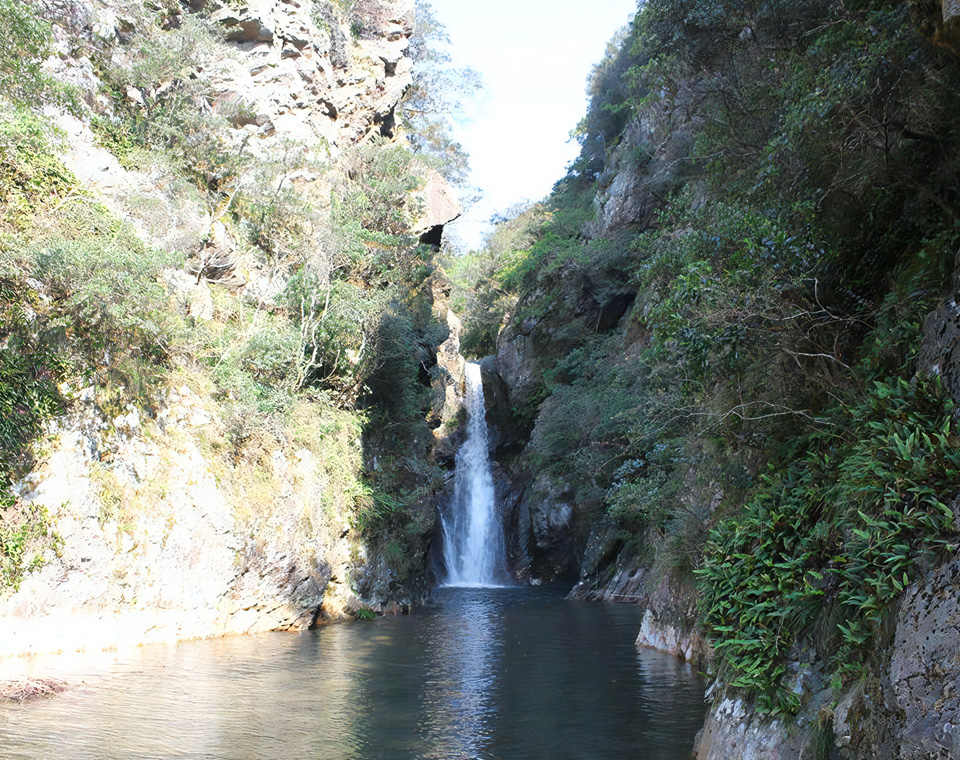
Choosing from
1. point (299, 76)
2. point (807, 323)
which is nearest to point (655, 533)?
point (807, 323)

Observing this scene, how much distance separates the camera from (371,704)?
355 inches

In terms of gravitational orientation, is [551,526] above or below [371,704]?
above

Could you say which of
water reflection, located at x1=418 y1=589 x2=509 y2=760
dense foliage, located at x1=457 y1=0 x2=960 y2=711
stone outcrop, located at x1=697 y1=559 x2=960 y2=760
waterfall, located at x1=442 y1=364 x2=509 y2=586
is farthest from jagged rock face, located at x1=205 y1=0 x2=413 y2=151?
stone outcrop, located at x1=697 y1=559 x2=960 y2=760

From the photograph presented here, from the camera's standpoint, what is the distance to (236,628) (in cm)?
1455

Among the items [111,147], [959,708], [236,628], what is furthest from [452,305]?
[959,708]

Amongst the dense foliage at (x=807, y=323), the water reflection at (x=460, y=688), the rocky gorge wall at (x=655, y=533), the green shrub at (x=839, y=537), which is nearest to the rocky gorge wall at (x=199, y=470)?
the water reflection at (x=460, y=688)

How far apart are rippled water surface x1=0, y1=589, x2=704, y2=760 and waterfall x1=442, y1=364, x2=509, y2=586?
608 inches

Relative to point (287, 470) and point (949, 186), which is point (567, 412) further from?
point (949, 186)

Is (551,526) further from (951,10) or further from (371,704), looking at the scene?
(951,10)

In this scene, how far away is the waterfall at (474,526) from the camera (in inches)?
1171

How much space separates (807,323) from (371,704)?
708cm

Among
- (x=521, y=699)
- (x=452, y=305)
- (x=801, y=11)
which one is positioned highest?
(x=452, y=305)

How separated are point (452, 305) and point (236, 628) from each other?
33.7 metres

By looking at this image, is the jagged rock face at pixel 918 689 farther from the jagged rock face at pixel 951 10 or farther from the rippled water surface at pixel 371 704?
the jagged rock face at pixel 951 10
